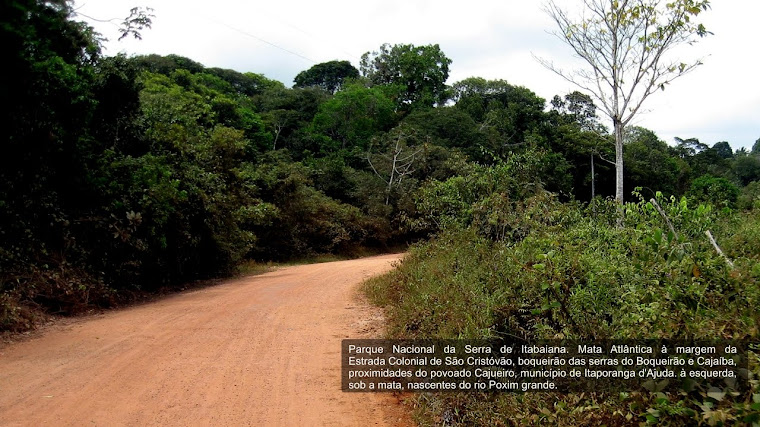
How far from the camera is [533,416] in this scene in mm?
3799

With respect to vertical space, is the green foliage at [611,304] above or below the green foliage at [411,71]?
below

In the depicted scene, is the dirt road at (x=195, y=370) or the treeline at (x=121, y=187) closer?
the dirt road at (x=195, y=370)

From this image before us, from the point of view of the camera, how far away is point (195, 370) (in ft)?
19.7

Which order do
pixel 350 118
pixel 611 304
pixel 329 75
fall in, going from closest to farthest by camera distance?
pixel 611 304 → pixel 350 118 → pixel 329 75

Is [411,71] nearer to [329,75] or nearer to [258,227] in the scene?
[329,75]

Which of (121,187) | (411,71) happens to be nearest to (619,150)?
(121,187)

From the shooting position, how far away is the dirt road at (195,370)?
4.84 m

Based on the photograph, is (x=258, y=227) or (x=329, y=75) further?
(x=329, y=75)

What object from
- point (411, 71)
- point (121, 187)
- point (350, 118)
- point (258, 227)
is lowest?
point (258, 227)

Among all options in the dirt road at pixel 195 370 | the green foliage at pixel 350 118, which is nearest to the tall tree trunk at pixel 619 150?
the dirt road at pixel 195 370

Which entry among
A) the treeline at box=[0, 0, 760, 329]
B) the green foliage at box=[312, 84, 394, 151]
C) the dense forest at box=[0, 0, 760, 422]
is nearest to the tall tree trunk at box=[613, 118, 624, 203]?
the treeline at box=[0, 0, 760, 329]

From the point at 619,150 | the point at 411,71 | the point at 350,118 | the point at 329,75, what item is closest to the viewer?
the point at 619,150

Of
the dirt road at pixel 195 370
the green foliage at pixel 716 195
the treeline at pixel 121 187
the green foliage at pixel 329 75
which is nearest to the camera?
the dirt road at pixel 195 370

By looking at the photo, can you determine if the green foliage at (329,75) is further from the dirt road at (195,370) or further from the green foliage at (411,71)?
the dirt road at (195,370)
